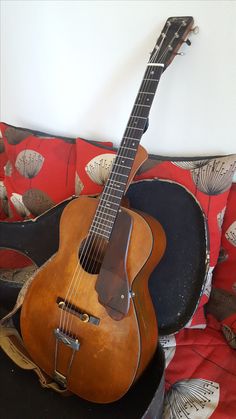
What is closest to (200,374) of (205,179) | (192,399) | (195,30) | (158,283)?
(192,399)

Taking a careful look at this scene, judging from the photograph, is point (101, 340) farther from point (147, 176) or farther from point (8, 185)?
point (8, 185)

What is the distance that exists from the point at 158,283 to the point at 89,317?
24 centimetres

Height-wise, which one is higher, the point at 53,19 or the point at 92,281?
the point at 53,19

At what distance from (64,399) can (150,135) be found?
2.75 feet

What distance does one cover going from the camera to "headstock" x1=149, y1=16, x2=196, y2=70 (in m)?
0.87

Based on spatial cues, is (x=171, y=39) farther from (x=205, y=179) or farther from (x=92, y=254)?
(x=92, y=254)

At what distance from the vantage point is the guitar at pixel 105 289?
81 cm

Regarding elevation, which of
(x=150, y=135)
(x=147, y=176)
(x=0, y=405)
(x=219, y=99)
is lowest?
(x=0, y=405)

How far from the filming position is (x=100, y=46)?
108 centimetres

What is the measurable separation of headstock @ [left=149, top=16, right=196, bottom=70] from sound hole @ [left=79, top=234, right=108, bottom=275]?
505mm

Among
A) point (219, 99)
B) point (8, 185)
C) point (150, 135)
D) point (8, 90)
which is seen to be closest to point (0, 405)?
point (8, 185)

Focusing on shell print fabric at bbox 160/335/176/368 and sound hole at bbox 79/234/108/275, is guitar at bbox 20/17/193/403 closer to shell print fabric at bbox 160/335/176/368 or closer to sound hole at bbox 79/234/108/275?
sound hole at bbox 79/234/108/275

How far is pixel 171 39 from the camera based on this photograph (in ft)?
2.88

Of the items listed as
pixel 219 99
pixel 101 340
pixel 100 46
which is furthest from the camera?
pixel 100 46
